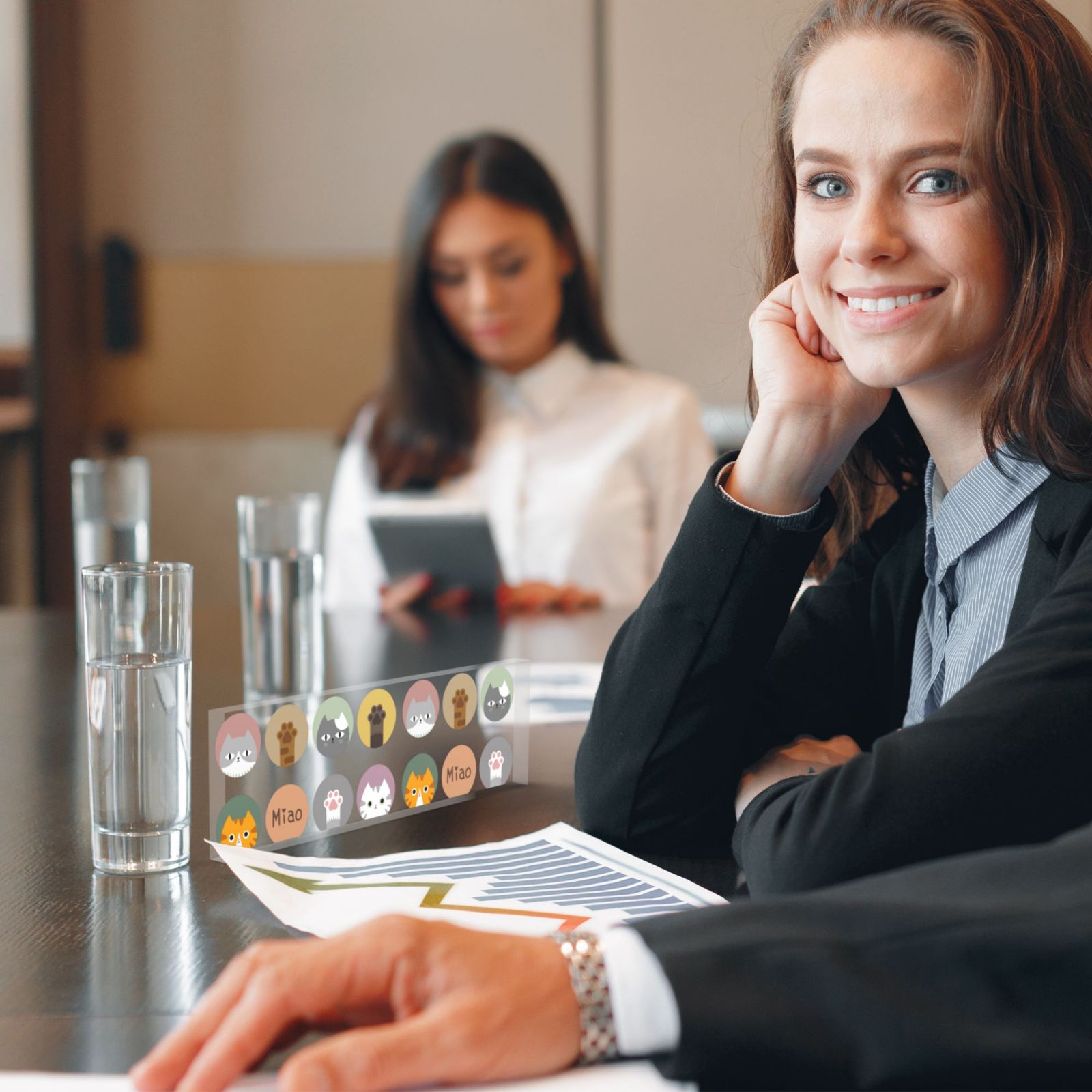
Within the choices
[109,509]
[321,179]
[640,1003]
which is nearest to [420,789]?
[640,1003]

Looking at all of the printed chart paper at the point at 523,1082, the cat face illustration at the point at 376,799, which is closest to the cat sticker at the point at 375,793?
the cat face illustration at the point at 376,799

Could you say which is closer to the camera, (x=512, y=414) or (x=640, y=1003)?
(x=640, y=1003)

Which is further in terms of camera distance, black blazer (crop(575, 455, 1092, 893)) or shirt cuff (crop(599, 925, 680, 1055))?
black blazer (crop(575, 455, 1092, 893))

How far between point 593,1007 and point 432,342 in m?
2.10

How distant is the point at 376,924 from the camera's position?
1.79 feet

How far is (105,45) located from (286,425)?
1.03 m

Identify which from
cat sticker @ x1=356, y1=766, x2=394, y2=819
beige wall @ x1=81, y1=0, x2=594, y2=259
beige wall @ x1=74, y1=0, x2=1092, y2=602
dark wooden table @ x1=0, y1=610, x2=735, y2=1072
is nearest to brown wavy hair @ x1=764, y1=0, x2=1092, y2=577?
dark wooden table @ x1=0, y1=610, x2=735, y2=1072

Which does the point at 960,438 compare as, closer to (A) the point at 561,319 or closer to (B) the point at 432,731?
(B) the point at 432,731

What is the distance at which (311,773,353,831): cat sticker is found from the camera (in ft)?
2.93

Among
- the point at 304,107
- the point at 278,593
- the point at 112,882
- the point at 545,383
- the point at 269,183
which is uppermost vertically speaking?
the point at 304,107

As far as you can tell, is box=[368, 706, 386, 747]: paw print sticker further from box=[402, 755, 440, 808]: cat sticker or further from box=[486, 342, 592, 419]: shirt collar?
box=[486, 342, 592, 419]: shirt collar

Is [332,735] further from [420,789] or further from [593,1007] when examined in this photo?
[593,1007]

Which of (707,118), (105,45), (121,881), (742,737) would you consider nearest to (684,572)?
(742,737)

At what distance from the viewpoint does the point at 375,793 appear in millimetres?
929
